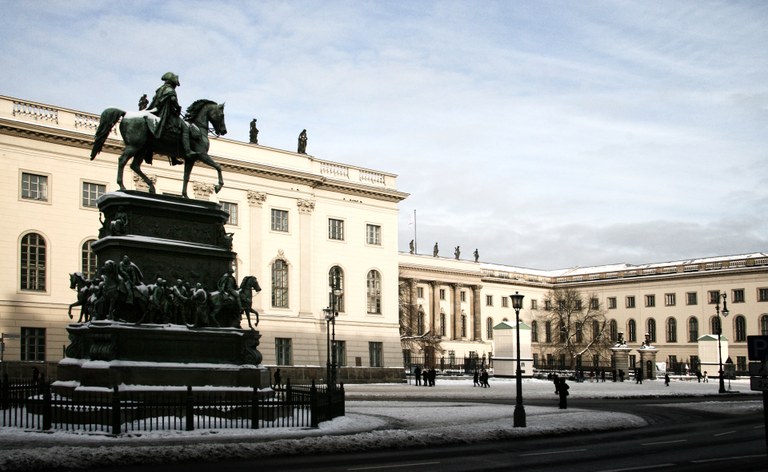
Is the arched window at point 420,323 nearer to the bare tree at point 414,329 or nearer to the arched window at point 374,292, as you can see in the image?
the bare tree at point 414,329

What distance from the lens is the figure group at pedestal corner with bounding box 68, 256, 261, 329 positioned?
2495cm

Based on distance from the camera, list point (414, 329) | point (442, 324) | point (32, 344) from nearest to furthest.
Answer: point (32, 344)
point (414, 329)
point (442, 324)

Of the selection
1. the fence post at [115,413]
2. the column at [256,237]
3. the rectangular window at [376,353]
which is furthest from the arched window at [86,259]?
the fence post at [115,413]

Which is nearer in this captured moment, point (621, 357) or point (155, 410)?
point (155, 410)

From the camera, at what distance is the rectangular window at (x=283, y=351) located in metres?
71.6

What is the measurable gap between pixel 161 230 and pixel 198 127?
4.22 m

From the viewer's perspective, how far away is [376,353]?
79062 mm

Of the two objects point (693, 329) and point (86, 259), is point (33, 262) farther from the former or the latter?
point (693, 329)

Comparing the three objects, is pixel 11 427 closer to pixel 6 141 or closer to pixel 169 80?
pixel 169 80

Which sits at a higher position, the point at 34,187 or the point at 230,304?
the point at 34,187

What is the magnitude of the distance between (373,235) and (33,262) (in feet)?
100

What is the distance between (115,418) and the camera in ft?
74.3

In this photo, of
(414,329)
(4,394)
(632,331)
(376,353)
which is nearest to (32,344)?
(376,353)

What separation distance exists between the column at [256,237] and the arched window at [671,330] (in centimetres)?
8254
